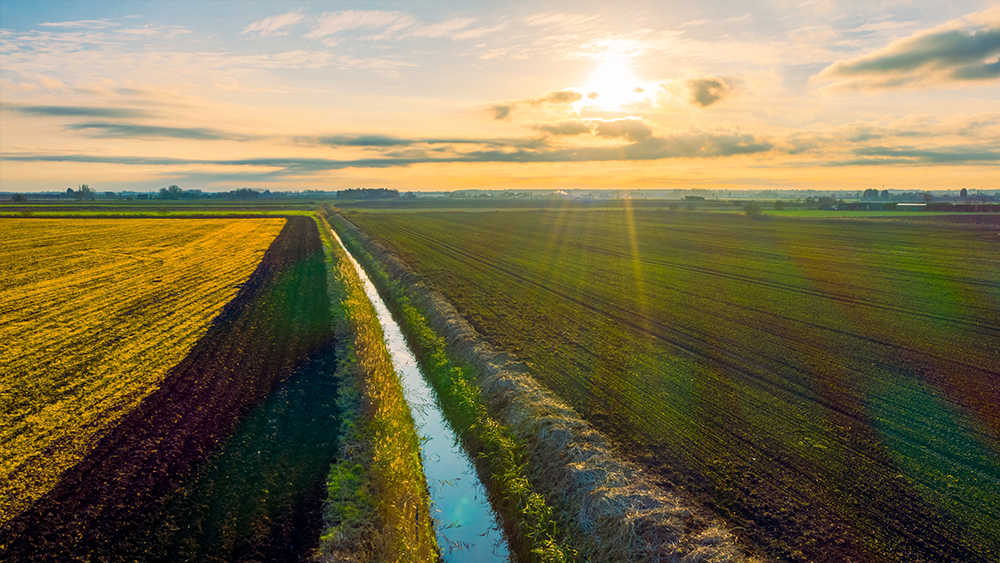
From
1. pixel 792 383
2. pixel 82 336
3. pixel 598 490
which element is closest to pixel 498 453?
pixel 598 490

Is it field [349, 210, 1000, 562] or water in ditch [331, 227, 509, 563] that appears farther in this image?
water in ditch [331, 227, 509, 563]

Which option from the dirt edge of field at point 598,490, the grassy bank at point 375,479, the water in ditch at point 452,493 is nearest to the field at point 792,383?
the dirt edge of field at point 598,490

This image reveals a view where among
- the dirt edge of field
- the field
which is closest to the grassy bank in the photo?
the dirt edge of field

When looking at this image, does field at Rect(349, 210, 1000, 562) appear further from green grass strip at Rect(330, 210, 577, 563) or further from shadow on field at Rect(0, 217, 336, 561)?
shadow on field at Rect(0, 217, 336, 561)

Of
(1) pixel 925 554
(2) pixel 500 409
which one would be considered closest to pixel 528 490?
(2) pixel 500 409

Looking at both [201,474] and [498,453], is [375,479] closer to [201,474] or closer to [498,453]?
[498,453]

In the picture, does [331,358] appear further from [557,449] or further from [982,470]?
[982,470]
